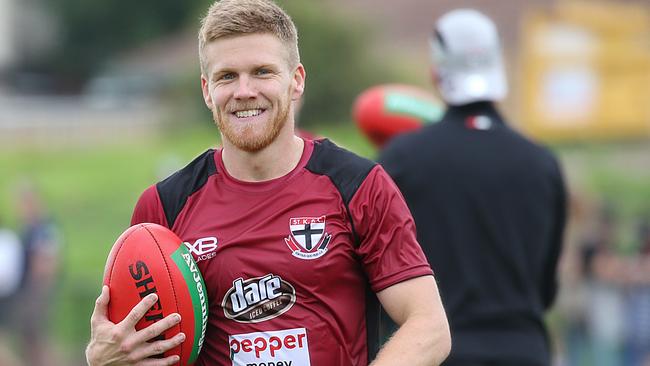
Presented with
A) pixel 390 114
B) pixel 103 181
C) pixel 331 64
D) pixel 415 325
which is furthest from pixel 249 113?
pixel 331 64

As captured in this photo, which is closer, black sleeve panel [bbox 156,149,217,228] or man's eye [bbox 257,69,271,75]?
man's eye [bbox 257,69,271,75]

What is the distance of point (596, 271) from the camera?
12.2 meters

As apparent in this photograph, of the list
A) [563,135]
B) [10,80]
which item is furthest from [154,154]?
[10,80]

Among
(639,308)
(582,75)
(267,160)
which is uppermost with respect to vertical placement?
(267,160)

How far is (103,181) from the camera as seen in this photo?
21734 mm

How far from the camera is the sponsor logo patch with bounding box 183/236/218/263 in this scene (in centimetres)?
366

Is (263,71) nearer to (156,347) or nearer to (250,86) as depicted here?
(250,86)

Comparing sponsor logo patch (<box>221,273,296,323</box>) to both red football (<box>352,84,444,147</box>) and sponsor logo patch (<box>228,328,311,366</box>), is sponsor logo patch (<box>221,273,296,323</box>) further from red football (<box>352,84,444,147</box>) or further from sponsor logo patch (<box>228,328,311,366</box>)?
red football (<box>352,84,444,147</box>)

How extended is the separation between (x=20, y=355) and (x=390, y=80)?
14.6 m

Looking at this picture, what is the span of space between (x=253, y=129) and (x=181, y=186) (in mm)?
355

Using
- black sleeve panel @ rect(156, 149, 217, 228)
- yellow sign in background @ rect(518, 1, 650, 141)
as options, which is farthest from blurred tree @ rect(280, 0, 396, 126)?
black sleeve panel @ rect(156, 149, 217, 228)

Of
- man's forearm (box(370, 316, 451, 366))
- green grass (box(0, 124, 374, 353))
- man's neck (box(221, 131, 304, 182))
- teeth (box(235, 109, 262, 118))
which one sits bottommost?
green grass (box(0, 124, 374, 353))

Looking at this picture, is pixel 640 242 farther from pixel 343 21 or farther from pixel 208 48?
pixel 343 21

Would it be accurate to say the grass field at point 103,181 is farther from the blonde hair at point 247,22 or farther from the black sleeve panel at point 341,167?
the blonde hair at point 247,22
